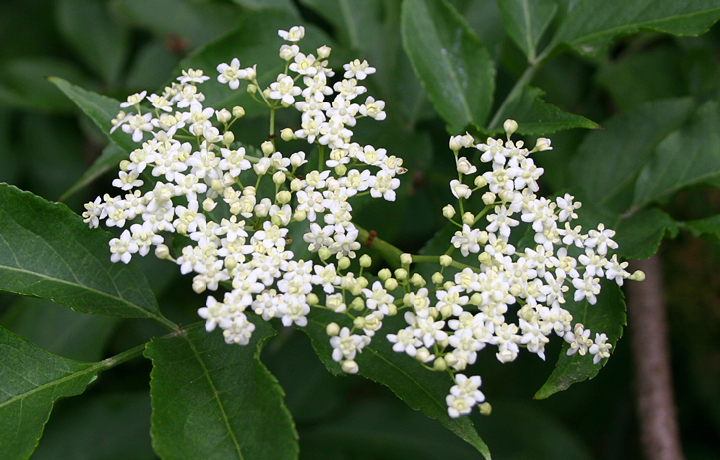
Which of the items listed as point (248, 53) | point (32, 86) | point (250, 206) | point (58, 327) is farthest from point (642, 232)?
point (32, 86)

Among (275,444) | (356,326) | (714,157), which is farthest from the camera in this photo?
(714,157)

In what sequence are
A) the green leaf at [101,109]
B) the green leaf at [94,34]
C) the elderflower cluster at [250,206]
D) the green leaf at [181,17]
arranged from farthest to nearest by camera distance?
the green leaf at [94,34] → the green leaf at [181,17] → the green leaf at [101,109] → the elderflower cluster at [250,206]

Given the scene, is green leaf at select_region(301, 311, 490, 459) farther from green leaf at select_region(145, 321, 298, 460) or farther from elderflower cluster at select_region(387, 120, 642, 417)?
green leaf at select_region(145, 321, 298, 460)

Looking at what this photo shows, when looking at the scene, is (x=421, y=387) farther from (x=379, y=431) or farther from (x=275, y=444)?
(x=379, y=431)

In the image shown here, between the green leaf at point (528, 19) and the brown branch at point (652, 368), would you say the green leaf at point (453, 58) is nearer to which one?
the green leaf at point (528, 19)

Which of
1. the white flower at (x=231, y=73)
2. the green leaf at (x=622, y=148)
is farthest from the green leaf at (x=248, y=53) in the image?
the green leaf at (x=622, y=148)

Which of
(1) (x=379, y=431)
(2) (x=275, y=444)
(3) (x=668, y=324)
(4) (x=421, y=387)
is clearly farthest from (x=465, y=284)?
(3) (x=668, y=324)
